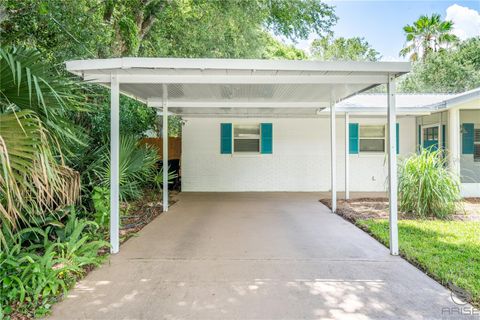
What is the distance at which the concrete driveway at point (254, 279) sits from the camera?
292 centimetres

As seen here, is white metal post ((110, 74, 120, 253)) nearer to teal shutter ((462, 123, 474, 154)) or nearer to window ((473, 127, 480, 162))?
teal shutter ((462, 123, 474, 154))

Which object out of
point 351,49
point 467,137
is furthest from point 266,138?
point 351,49

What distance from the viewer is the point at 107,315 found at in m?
2.84

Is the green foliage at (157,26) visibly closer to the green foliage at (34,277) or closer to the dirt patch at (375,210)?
the green foliage at (34,277)

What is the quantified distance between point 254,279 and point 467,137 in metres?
9.00

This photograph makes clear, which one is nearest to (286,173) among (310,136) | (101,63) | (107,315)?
(310,136)

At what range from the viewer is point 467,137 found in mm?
9555

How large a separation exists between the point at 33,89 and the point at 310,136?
31.1ft

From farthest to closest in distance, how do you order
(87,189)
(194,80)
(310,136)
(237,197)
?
(310,136) → (237,197) → (87,189) → (194,80)

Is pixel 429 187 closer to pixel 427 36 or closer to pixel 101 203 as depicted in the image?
pixel 101 203

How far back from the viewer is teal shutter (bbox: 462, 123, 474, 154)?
31.3ft

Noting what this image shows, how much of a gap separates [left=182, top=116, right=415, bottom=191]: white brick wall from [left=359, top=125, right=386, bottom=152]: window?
0.24 meters

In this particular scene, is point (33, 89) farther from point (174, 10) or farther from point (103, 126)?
point (174, 10)

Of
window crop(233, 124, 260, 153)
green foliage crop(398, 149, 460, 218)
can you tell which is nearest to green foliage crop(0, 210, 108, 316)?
green foliage crop(398, 149, 460, 218)
